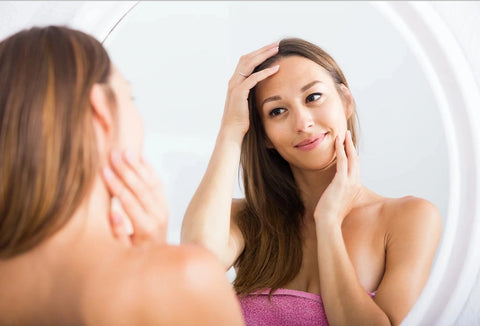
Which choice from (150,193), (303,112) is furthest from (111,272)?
(303,112)

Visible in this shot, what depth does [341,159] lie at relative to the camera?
4.41ft

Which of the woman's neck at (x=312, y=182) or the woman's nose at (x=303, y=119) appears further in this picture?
the woman's neck at (x=312, y=182)

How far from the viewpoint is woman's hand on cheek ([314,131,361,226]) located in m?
1.29

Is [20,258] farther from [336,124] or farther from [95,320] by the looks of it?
[336,124]

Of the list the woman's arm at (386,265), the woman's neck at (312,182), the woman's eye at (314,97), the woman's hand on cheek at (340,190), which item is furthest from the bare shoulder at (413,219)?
the woman's eye at (314,97)

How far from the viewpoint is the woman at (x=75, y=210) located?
0.64 m

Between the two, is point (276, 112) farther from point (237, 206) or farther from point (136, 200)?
point (136, 200)

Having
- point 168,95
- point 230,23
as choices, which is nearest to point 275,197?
point 168,95

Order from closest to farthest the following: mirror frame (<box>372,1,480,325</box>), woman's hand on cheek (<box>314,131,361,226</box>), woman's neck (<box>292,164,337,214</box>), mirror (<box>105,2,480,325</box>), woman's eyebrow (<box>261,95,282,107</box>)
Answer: mirror frame (<box>372,1,480,325</box>), woman's hand on cheek (<box>314,131,361,226</box>), woman's eyebrow (<box>261,95,282,107</box>), woman's neck (<box>292,164,337,214</box>), mirror (<box>105,2,480,325</box>)

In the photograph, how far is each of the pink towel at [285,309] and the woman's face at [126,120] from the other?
705 mm

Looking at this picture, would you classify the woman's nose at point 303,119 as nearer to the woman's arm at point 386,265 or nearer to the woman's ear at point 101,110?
the woman's arm at point 386,265

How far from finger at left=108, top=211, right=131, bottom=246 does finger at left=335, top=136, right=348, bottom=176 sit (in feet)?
2.51

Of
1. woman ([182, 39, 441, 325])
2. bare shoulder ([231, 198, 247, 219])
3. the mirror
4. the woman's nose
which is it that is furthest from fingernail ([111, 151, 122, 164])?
the mirror

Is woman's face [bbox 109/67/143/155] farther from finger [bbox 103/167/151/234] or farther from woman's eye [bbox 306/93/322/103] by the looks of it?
woman's eye [bbox 306/93/322/103]
